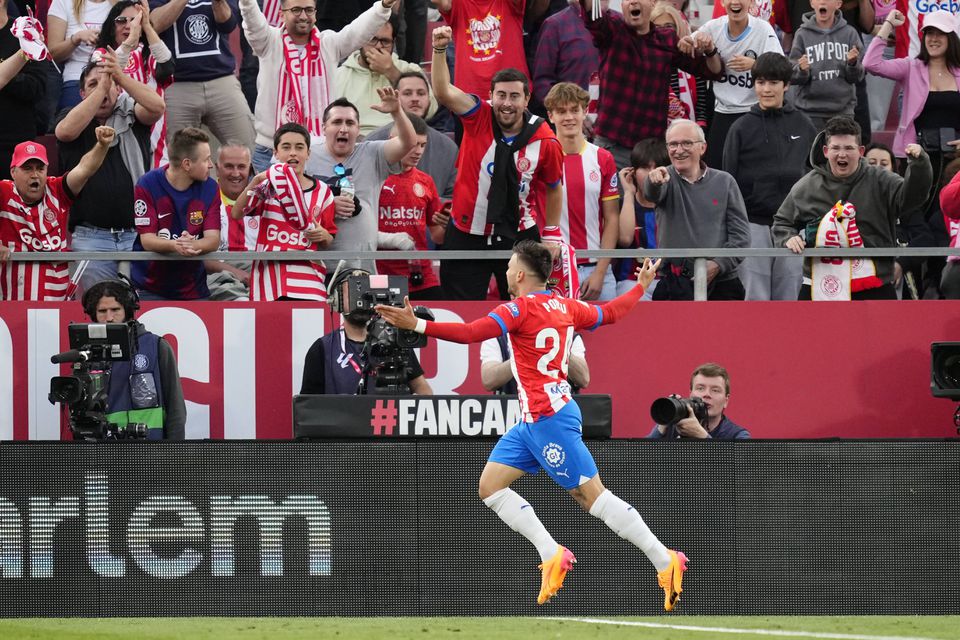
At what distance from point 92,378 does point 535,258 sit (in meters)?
2.63

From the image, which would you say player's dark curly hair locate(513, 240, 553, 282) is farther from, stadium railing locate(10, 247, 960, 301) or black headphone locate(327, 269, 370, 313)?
stadium railing locate(10, 247, 960, 301)

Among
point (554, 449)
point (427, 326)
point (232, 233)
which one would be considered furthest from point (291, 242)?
point (554, 449)

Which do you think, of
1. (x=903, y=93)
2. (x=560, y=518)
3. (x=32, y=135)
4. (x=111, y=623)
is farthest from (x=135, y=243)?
(x=903, y=93)

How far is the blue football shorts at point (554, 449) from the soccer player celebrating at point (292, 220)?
302 centimetres

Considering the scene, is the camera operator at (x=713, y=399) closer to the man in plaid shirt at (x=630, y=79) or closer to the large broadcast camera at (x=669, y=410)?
the large broadcast camera at (x=669, y=410)

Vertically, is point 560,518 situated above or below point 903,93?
below

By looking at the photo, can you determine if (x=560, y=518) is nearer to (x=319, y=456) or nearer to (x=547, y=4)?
(x=319, y=456)

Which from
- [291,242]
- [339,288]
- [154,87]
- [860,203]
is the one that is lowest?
[339,288]

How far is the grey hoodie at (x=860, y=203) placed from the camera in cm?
1027

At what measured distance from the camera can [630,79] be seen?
467 inches

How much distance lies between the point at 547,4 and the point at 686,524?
247 inches

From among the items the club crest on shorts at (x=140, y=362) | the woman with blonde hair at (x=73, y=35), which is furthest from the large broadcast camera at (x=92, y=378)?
the woman with blonde hair at (x=73, y=35)

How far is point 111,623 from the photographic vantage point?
25.4ft

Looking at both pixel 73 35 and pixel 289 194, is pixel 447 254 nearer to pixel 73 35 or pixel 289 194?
pixel 289 194
